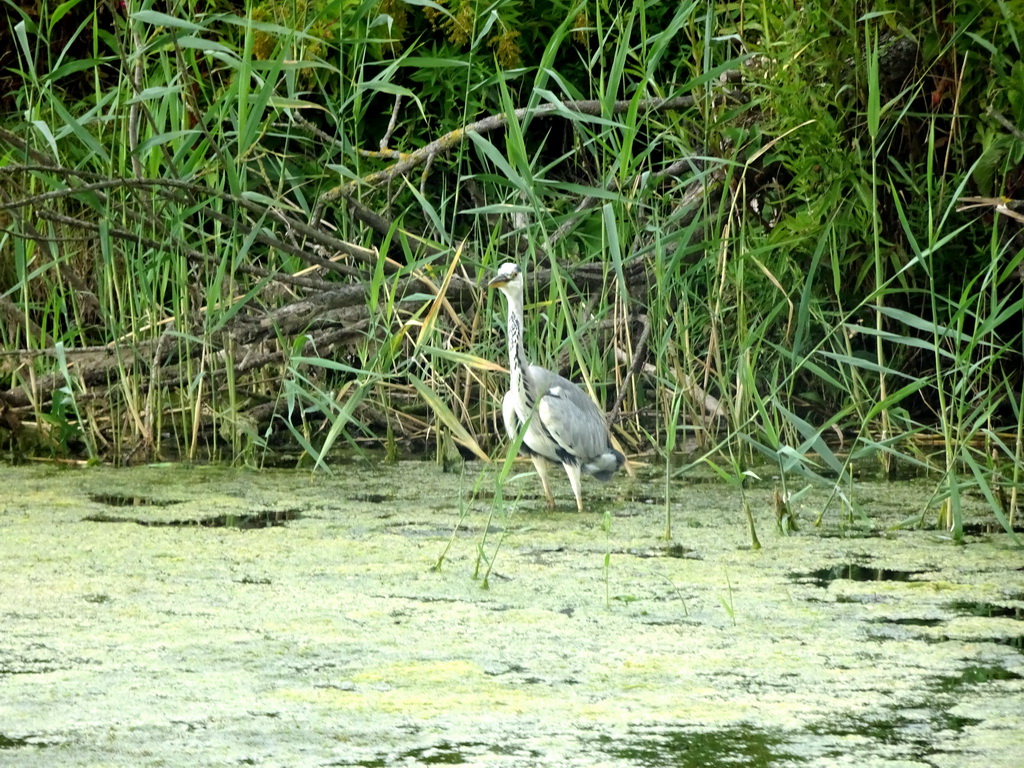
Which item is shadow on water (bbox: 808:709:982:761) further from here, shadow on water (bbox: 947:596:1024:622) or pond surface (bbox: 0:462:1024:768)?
shadow on water (bbox: 947:596:1024:622)

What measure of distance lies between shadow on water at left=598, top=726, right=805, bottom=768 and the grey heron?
6.13 feet

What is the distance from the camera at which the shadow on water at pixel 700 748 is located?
185 cm

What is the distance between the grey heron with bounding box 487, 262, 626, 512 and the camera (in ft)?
12.6

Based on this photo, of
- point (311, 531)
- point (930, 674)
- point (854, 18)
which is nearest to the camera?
point (930, 674)

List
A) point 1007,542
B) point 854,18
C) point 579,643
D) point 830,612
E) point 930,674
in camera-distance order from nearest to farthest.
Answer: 1. point 930,674
2. point 579,643
3. point 830,612
4. point 1007,542
5. point 854,18

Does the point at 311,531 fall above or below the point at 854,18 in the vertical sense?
below

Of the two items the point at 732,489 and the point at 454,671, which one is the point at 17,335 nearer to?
the point at 732,489

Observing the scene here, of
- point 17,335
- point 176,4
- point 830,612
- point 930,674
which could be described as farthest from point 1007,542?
point 17,335

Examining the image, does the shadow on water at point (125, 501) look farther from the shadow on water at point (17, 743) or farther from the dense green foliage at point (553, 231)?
the shadow on water at point (17, 743)

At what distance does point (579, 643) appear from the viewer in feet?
8.05

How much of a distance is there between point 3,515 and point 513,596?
148 centimetres

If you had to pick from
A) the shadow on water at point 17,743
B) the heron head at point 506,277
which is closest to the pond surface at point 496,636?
the shadow on water at point 17,743

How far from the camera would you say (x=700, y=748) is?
1906 millimetres

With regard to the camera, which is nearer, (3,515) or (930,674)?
(930,674)
